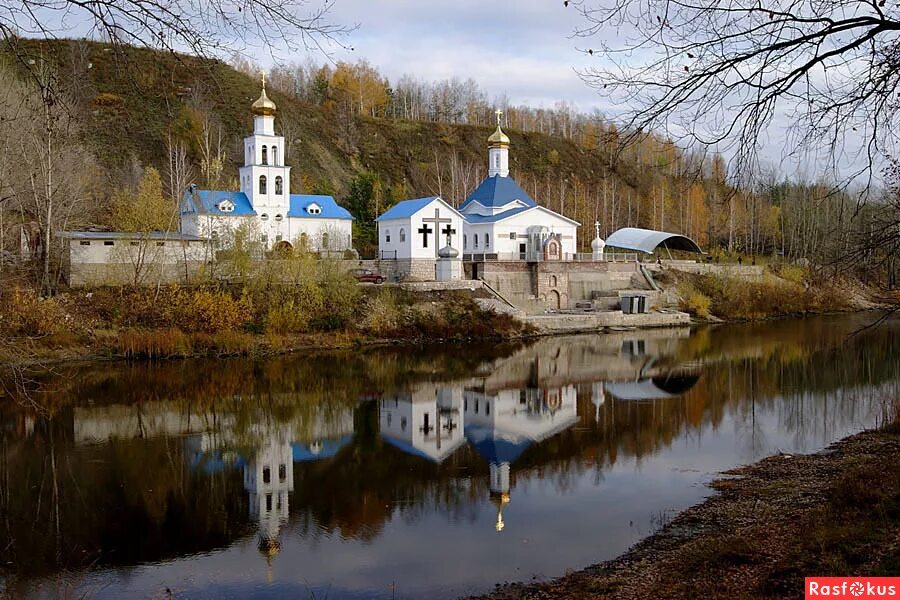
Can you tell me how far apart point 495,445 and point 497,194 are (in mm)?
30021

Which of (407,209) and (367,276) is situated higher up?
(407,209)

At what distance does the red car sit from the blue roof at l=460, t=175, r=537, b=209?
32.1 ft

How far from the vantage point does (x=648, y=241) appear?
47844mm

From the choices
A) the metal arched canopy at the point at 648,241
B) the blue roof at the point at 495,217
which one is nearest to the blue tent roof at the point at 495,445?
the blue roof at the point at 495,217

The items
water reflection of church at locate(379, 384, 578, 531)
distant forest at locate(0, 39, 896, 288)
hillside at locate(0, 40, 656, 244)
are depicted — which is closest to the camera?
water reflection of church at locate(379, 384, 578, 531)

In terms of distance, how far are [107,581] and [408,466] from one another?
21.0ft

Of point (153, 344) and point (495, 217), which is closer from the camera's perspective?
point (153, 344)

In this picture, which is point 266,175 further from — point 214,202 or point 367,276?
point 367,276

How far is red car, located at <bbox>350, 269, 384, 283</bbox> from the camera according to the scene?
37.1m

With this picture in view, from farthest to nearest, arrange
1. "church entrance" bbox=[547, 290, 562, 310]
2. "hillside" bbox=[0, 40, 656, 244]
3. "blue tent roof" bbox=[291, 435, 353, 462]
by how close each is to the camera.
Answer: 1. "hillside" bbox=[0, 40, 656, 244]
2. "church entrance" bbox=[547, 290, 562, 310]
3. "blue tent roof" bbox=[291, 435, 353, 462]

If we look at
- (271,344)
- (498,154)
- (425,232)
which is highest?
(498,154)

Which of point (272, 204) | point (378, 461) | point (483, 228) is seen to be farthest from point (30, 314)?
point (483, 228)

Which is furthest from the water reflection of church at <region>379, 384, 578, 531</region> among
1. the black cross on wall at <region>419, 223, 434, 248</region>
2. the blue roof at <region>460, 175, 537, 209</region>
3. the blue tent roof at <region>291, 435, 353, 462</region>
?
the blue roof at <region>460, 175, 537, 209</region>

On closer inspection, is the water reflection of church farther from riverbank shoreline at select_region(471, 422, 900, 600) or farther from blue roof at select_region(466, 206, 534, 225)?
blue roof at select_region(466, 206, 534, 225)
